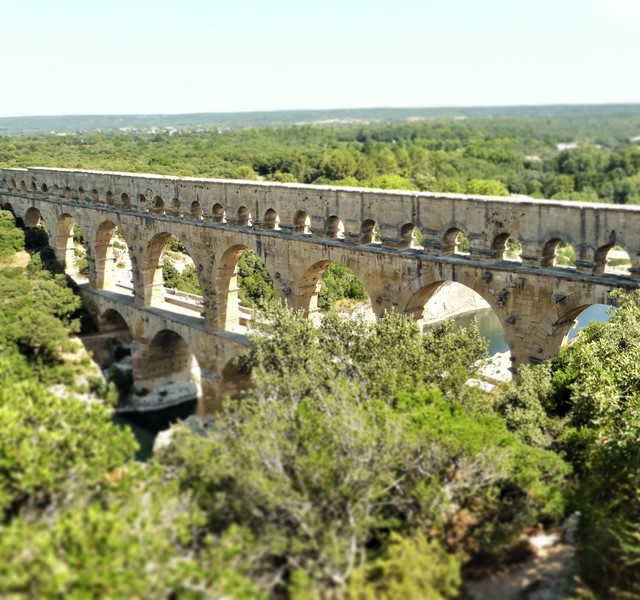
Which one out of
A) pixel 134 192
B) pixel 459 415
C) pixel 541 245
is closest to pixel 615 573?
pixel 459 415

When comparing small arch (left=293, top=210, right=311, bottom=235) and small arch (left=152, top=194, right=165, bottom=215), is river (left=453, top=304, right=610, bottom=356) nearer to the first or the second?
small arch (left=293, top=210, right=311, bottom=235)

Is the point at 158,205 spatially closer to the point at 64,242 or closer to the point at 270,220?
the point at 270,220

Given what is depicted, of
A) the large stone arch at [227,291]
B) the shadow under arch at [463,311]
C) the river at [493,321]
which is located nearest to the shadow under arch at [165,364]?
the large stone arch at [227,291]

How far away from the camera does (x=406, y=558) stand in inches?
352

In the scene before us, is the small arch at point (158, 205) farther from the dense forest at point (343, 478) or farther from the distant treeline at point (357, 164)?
the distant treeline at point (357, 164)

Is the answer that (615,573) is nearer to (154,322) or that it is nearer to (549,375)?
(549,375)

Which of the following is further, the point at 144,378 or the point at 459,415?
the point at 144,378

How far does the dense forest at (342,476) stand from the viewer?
8320mm

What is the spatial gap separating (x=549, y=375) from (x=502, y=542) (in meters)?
4.36

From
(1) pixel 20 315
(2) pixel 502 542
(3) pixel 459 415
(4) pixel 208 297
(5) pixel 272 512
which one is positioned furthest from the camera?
(1) pixel 20 315

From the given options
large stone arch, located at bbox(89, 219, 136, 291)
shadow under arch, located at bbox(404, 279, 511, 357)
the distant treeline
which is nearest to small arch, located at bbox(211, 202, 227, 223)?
large stone arch, located at bbox(89, 219, 136, 291)

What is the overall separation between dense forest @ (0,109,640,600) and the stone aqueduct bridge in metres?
1.09

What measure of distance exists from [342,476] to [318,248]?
890cm

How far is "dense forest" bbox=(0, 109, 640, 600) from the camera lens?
8.32 meters
